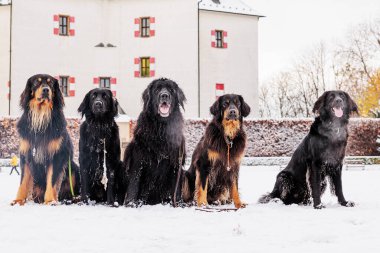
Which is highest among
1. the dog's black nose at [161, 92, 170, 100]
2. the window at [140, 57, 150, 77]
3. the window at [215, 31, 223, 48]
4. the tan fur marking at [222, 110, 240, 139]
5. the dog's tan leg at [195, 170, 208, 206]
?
the window at [215, 31, 223, 48]

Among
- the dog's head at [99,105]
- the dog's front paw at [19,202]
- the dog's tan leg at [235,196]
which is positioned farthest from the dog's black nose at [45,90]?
the dog's tan leg at [235,196]

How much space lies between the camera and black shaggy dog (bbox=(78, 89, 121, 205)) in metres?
6.49

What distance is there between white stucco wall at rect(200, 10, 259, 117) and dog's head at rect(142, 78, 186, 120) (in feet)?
68.6

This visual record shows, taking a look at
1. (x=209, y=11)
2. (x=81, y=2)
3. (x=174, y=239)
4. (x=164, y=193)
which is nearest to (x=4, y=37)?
(x=81, y=2)

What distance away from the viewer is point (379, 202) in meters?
7.21

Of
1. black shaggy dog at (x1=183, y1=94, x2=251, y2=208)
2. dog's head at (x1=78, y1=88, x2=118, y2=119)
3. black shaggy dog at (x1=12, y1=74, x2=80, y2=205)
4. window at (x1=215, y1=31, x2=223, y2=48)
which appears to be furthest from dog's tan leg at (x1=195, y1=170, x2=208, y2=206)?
window at (x1=215, y1=31, x2=223, y2=48)

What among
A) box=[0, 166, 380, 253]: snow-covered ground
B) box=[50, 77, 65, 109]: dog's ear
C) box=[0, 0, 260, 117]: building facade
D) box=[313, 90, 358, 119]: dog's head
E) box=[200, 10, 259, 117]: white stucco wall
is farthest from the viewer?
box=[200, 10, 259, 117]: white stucco wall

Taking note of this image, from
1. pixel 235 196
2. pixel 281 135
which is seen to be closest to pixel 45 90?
pixel 235 196

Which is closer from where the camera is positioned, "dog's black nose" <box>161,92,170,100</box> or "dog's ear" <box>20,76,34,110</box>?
"dog's black nose" <box>161,92,170,100</box>

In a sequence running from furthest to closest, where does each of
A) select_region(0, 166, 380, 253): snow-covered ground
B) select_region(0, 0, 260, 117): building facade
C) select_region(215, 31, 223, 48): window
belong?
select_region(215, 31, 223, 48): window
select_region(0, 0, 260, 117): building facade
select_region(0, 166, 380, 253): snow-covered ground

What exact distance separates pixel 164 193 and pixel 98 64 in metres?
21.8

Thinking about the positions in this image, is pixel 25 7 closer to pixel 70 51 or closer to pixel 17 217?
pixel 70 51

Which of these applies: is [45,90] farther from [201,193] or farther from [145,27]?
[145,27]

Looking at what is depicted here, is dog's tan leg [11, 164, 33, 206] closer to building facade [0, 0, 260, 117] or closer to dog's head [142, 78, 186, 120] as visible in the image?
dog's head [142, 78, 186, 120]
